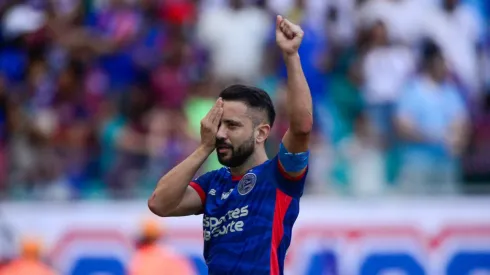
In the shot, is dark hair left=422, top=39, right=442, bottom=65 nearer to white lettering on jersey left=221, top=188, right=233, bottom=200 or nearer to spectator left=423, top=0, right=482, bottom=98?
spectator left=423, top=0, right=482, bottom=98

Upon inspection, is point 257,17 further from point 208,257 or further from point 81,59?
point 208,257

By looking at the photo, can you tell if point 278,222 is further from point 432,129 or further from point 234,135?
point 432,129

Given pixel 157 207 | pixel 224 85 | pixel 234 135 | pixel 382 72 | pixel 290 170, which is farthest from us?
pixel 224 85

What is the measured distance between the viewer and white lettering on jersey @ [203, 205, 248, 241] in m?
5.70

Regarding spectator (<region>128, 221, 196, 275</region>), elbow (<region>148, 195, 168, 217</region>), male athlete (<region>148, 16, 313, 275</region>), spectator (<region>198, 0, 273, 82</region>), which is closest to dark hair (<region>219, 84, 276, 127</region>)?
male athlete (<region>148, 16, 313, 275</region>)

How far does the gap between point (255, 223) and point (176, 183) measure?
50 cm

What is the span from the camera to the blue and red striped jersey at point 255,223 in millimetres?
5637

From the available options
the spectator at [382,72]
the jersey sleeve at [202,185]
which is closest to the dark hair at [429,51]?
the spectator at [382,72]

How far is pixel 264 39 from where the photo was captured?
12344 millimetres

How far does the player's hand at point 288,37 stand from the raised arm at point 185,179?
520 mm

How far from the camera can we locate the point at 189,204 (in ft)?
19.4

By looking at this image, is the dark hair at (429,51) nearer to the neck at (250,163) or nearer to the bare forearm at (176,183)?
the neck at (250,163)

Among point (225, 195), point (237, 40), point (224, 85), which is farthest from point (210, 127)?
point (237, 40)

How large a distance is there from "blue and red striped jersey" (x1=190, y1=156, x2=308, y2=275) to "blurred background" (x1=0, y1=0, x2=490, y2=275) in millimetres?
5269
